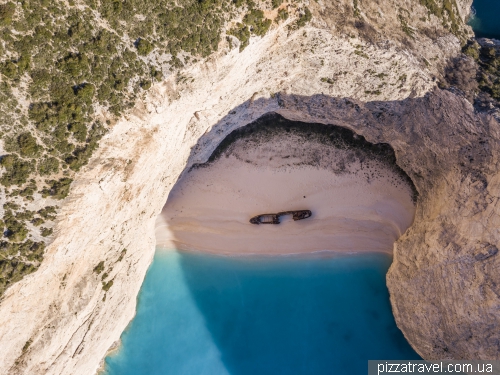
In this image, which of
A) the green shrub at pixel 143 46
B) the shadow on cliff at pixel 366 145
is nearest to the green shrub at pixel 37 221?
the green shrub at pixel 143 46

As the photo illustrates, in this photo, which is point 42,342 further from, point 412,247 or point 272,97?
point 412,247

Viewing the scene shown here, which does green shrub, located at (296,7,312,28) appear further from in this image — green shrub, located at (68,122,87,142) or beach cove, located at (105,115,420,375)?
green shrub, located at (68,122,87,142)

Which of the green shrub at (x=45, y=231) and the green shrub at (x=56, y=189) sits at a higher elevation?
the green shrub at (x=56, y=189)

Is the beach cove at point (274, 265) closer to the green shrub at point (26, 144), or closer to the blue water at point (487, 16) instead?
the blue water at point (487, 16)

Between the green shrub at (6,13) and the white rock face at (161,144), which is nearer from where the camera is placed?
the green shrub at (6,13)

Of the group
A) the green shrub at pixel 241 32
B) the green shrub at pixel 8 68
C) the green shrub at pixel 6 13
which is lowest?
the green shrub at pixel 8 68

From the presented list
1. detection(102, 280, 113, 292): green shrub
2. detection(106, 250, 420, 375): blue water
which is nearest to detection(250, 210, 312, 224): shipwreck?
detection(106, 250, 420, 375): blue water

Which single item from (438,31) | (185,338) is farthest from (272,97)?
(185,338)
